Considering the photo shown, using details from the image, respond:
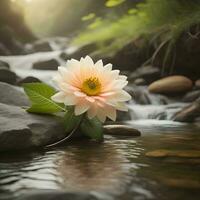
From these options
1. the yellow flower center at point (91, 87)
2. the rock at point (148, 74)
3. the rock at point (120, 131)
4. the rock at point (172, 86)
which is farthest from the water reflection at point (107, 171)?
the rock at point (148, 74)

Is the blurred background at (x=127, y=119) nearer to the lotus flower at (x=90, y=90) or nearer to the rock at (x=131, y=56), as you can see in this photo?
the rock at (x=131, y=56)

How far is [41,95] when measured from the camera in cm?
275

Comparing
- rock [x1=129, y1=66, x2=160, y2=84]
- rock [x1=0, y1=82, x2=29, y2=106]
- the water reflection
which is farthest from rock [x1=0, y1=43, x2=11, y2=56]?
the water reflection

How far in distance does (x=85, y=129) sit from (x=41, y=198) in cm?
126

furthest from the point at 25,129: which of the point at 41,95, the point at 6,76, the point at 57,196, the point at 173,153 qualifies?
the point at 6,76

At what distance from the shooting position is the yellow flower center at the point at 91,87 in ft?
7.90

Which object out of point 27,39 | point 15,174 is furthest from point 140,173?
point 27,39

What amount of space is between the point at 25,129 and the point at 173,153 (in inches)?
38.7

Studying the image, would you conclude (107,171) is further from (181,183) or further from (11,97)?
(11,97)

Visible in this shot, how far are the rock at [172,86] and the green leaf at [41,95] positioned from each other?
16.3 ft

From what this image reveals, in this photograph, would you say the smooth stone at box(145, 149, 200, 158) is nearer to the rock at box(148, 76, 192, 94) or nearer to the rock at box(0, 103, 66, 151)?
the rock at box(0, 103, 66, 151)

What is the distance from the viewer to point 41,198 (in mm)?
1509

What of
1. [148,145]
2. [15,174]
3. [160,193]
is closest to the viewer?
[160,193]

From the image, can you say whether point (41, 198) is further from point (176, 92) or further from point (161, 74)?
point (161, 74)
